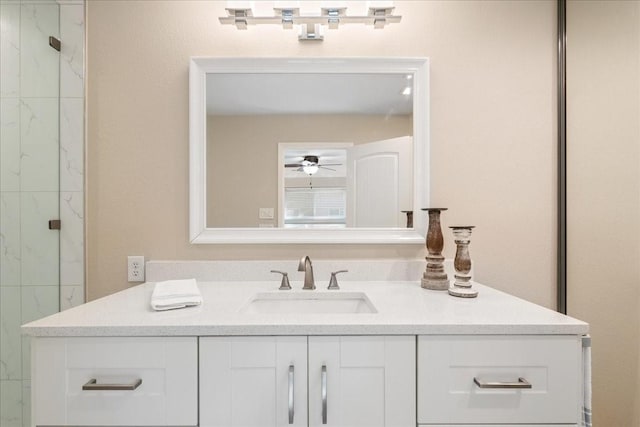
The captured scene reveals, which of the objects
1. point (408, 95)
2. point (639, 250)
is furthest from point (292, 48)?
point (639, 250)

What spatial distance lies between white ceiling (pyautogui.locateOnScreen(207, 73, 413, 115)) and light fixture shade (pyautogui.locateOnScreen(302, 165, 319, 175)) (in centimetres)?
25

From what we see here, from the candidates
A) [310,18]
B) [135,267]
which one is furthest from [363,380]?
[310,18]

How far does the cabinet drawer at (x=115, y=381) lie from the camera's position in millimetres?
884

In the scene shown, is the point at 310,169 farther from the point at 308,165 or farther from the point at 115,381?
the point at 115,381

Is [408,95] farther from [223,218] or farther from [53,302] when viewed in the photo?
[53,302]

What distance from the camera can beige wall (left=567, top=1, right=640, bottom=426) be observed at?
1149 millimetres

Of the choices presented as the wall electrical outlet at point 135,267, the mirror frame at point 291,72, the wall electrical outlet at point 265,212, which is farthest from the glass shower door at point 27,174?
the wall electrical outlet at point 265,212

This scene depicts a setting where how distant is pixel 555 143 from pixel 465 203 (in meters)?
0.50

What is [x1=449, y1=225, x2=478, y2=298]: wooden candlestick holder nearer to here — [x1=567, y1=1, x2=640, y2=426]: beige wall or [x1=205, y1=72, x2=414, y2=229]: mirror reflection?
[x1=205, y1=72, x2=414, y2=229]: mirror reflection

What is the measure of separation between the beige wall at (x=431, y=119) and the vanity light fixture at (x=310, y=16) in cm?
6

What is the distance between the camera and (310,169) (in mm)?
1491

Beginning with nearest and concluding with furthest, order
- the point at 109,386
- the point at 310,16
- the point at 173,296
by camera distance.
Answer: the point at 109,386 → the point at 173,296 → the point at 310,16

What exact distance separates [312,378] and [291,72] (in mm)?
1268

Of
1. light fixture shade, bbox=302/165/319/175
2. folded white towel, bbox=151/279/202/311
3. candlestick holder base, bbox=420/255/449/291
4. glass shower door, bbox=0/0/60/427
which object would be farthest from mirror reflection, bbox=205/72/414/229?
glass shower door, bbox=0/0/60/427
